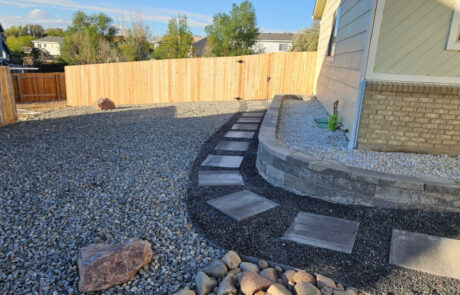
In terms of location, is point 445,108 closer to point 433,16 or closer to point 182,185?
point 433,16

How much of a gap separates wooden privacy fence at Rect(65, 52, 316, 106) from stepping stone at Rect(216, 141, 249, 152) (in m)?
6.14

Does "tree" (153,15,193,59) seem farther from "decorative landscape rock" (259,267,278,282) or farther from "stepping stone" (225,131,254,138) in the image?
"decorative landscape rock" (259,267,278,282)

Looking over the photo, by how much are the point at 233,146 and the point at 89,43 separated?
20.4 meters

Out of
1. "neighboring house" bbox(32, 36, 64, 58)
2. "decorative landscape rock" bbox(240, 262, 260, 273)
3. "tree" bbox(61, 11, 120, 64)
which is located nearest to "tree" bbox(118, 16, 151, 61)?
"tree" bbox(61, 11, 120, 64)

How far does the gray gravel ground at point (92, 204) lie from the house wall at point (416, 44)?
3.05m

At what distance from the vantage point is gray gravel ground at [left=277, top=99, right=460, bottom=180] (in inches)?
129

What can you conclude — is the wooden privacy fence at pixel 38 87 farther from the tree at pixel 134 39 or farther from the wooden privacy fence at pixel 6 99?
the wooden privacy fence at pixel 6 99

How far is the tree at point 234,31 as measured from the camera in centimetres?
2138

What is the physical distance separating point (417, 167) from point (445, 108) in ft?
3.07

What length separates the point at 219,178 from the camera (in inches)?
152

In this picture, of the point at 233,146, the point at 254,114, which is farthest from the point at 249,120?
the point at 233,146

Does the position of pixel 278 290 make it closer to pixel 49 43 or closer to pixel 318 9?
pixel 318 9

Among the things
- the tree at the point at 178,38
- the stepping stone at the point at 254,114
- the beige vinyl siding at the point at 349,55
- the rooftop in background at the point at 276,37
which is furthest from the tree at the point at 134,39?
the rooftop in background at the point at 276,37

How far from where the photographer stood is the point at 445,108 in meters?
3.66
